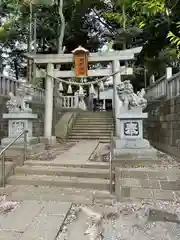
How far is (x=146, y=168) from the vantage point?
4.77m

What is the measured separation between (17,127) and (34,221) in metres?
3.57

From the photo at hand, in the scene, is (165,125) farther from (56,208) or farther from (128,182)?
(56,208)

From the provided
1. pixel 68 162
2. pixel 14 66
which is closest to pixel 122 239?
pixel 68 162

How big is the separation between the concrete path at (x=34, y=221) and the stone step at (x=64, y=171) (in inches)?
40.1

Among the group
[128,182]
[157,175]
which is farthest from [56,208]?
[157,175]

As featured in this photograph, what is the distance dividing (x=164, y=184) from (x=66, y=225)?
2027mm

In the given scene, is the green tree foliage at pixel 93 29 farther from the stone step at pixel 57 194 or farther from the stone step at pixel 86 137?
the stone step at pixel 57 194

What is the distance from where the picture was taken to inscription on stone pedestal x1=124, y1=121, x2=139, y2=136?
5.65 metres

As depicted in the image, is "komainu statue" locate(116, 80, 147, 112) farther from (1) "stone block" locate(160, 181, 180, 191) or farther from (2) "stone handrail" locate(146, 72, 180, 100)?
(1) "stone block" locate(160, 181, 180, 191)

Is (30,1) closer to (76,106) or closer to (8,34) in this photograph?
(8,34)

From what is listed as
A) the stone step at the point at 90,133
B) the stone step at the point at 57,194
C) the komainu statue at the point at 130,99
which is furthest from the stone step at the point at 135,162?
the stone step at the point at 90,133

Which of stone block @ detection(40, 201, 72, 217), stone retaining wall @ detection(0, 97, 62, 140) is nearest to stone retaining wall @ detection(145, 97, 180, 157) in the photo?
stone block @ detection(40, 201, 72, 217)

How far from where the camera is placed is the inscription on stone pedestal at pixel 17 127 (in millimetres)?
6195

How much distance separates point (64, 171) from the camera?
4.74 m
